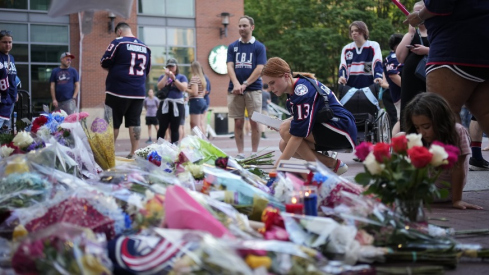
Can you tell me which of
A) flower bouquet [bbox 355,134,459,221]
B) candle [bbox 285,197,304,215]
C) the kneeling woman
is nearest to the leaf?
flower bouquet [bbox 355,134,459,221]

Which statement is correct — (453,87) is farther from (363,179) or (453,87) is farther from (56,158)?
(56,158)

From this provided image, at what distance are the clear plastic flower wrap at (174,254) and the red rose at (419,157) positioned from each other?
119 cm

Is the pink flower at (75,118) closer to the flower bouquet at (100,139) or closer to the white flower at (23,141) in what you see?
the flower bouquet at (100,139)

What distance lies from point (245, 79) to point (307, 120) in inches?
159

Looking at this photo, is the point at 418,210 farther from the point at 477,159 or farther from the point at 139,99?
the point at 139,99

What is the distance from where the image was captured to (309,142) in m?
5.71

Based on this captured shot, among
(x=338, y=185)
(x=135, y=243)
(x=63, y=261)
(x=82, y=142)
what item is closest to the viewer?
(x=63, y=261)

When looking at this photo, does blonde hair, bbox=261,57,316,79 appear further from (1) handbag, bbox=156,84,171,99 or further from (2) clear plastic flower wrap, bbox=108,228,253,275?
(1) handbag, bbox=156,84,171,99

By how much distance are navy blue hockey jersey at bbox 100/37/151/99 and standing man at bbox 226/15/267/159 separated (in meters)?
1.45

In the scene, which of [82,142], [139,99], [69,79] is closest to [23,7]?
[69,79]

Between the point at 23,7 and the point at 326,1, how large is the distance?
52.1 ft

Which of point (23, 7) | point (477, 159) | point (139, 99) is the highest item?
point (23, 7)

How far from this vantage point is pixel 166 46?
24359 mm

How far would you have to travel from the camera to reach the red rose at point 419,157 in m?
3.12
